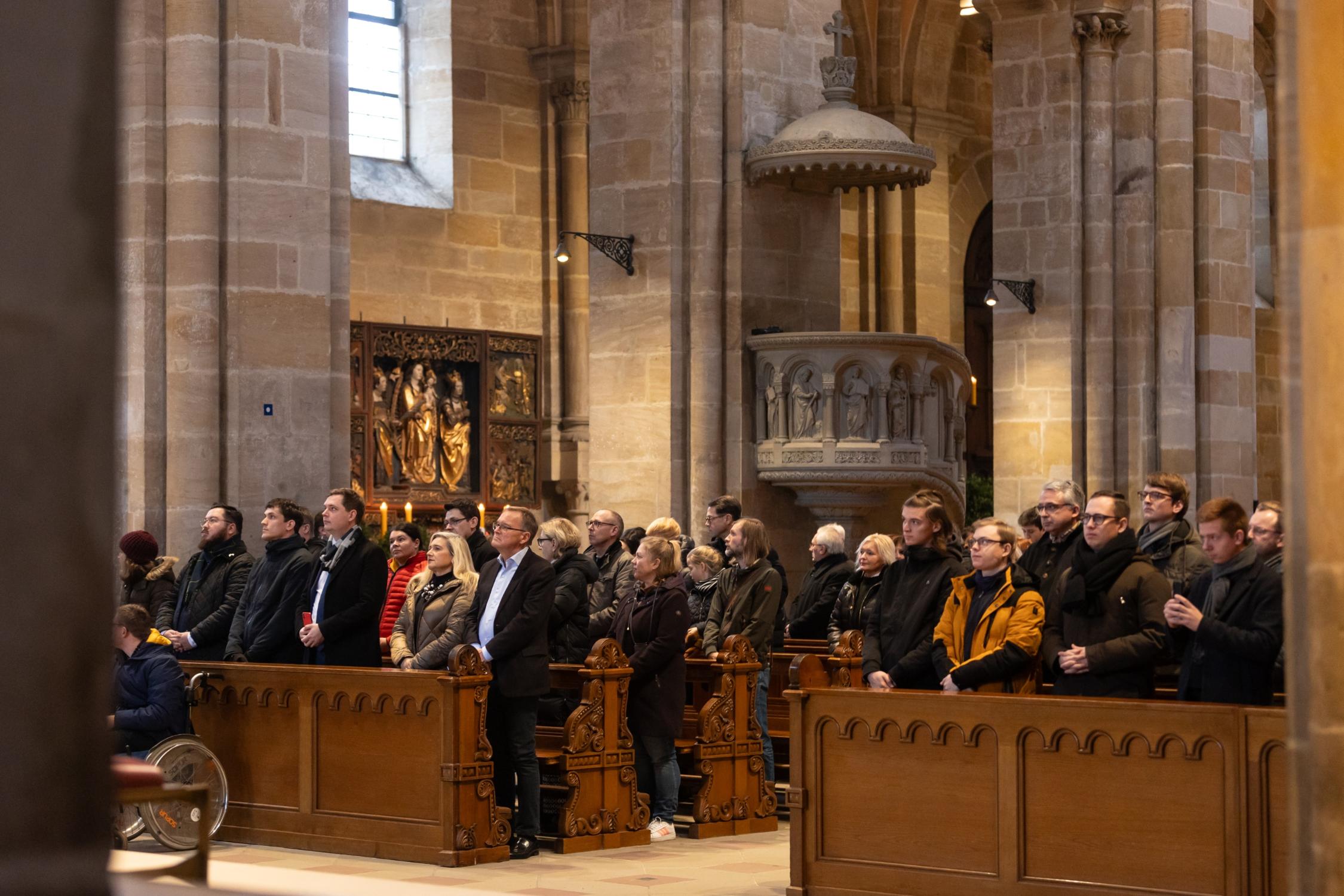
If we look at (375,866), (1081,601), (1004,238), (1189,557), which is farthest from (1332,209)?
(1004,238)

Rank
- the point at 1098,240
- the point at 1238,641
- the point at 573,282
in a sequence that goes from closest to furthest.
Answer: the point at 1238,641, the point at 1098,240, the point at 573,282

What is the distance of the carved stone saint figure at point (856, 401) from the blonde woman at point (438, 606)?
5.28 m

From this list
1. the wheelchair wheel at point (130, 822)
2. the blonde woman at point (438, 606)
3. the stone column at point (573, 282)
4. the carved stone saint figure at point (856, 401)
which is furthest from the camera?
the stone column at point (573, 282)

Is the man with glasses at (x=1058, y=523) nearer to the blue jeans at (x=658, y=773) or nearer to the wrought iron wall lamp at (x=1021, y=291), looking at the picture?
the blue jeans at (x=658, y=773)

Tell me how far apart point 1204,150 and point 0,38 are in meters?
17.2

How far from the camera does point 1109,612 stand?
712 cm

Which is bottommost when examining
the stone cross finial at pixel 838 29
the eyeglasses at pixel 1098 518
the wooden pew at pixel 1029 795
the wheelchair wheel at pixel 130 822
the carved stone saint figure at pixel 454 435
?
the wheelchair wheel at pixel 130 822

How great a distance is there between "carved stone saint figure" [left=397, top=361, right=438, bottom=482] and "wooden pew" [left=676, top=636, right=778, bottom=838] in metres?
9.11

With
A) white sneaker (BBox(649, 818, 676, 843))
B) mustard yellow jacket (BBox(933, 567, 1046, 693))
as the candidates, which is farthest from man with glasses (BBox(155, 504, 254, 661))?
mustard yellow jacket (BBox(933, 567, 1046, 693))

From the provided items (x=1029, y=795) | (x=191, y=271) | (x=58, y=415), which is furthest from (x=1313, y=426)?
(x=191, y=271)

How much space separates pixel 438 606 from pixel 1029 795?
310cm

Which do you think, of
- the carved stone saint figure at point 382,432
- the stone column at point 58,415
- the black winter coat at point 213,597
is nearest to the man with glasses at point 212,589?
the black winter coat at point 213,597

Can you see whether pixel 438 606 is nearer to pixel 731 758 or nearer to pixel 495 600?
pixel 495 600

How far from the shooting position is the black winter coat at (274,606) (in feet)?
30.4
